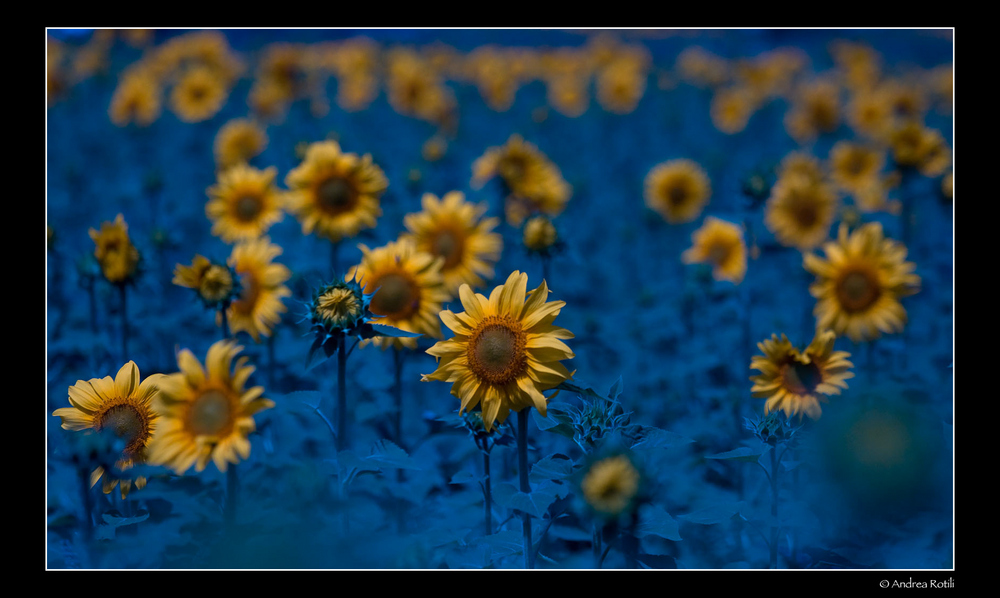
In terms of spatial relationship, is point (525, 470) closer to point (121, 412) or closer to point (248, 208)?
point (121, 412)

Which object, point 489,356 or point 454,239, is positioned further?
point 454,239

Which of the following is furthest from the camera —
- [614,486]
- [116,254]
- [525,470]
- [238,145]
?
[238,145]

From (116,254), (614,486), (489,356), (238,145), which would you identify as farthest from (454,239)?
(238,145)

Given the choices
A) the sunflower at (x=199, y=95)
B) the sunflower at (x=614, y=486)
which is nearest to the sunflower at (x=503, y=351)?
the sunflower at (x=614, y=486)

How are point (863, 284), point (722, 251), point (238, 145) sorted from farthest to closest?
point (238, 145)
point (722, 251)
point (863, 284)

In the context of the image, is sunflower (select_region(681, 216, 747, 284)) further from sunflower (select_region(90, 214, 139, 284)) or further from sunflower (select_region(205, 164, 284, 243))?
sunflower (select_region(90, 214, 139, 284))

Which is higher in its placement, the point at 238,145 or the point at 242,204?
the point at 238,145

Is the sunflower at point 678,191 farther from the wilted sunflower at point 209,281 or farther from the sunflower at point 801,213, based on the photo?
the wilted sunflower at point 209,281
